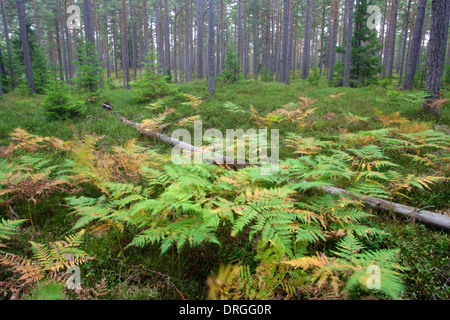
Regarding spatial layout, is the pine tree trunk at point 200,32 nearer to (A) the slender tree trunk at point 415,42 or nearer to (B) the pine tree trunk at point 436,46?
(A) the slender tree trunk at point 415,42

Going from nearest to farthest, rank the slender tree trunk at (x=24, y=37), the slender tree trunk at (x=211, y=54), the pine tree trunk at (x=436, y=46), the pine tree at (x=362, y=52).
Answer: the pine tree trunk at (x=436, y=46)
the slender tree trunk at (x=211, y=54)
the pine tree at (x=362, y=52)
the slender tree trunk at (x=24, y=37)

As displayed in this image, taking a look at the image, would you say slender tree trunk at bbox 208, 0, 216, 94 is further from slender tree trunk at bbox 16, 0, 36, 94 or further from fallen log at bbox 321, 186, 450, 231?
slender tree trunk at bbox 16, 0, 36, 94

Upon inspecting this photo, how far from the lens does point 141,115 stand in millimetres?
9023

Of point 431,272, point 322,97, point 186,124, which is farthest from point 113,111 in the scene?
point 431,272

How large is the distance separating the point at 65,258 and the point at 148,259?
849 mm

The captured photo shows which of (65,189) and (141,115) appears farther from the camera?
(141,115)

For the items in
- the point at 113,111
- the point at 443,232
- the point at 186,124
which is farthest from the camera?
the point at 113,111

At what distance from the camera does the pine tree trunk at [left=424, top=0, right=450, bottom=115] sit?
700 centimetres

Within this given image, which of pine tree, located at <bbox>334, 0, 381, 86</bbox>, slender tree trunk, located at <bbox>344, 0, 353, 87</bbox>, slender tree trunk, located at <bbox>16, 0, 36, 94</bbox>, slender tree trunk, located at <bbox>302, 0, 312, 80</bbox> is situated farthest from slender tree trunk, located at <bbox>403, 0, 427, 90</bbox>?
slender tree trunk, located at <bbox>16, 0, 36, 94</bbox>

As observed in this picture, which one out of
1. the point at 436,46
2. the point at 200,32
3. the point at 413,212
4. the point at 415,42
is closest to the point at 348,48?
the point at 415,42

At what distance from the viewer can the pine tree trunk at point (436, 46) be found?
7.00 metres

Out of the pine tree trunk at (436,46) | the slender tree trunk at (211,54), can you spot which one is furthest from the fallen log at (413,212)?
the slender tree trunk at (211,54)

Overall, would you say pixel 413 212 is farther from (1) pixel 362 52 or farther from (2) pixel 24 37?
(2) pixel 24 37
